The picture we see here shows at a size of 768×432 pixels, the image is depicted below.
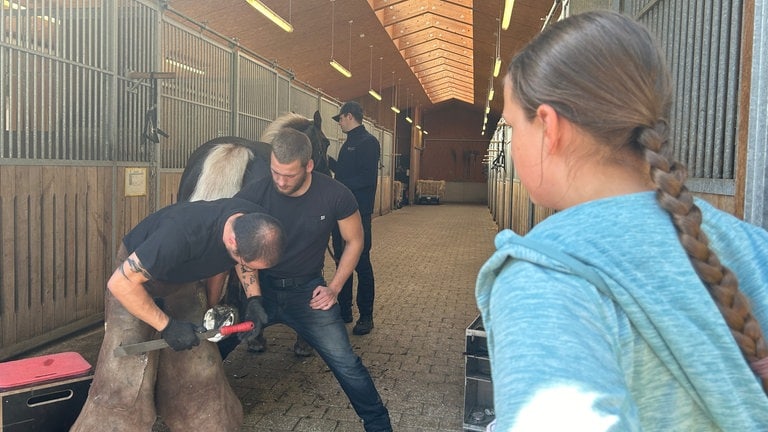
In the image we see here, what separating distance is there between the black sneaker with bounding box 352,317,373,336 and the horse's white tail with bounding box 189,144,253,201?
6.34ft

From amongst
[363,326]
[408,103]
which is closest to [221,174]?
[363,326]

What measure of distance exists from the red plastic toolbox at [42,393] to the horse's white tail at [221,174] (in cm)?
128

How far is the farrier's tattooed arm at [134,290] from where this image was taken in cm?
253

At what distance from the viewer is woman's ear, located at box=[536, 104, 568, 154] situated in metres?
0.87

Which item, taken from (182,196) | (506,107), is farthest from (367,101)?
(506,107)

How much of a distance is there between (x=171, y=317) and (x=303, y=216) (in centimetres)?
101

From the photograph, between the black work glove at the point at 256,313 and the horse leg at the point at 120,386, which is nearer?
the horse leg at the point at 120,386

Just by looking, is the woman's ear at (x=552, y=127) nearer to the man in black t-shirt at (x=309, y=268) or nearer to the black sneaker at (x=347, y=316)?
the man in black t-shirt at (x=309, y=268)

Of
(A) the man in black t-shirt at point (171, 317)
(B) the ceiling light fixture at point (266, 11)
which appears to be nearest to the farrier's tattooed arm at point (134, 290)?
(A) the man in black t-shirt at point (171, 317)

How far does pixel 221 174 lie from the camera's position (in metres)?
3.91

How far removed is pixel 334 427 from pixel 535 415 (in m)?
2.95

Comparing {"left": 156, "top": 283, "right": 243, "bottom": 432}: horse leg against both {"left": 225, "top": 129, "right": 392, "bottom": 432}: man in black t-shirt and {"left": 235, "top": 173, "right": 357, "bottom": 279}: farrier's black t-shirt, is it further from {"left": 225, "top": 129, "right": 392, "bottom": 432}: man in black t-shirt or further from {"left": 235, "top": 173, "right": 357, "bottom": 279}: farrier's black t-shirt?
{"left": 235, "top": 173, "right": 357, "bottom": 279}: farrier's black t-shirt

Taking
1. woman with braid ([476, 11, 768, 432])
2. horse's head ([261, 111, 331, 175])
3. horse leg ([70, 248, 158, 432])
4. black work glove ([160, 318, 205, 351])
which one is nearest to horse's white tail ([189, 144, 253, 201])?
horse's head ([261, 111, 331, 175])

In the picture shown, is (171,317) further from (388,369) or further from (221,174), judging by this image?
(388,369)
